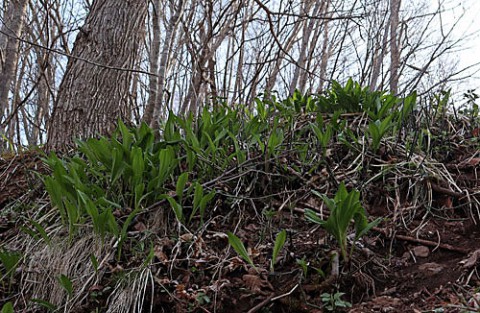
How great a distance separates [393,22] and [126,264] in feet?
21.6

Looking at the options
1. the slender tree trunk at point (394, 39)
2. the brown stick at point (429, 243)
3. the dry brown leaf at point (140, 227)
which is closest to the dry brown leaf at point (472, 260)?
the brown stick at point (429, 243)

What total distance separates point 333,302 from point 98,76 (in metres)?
2.76

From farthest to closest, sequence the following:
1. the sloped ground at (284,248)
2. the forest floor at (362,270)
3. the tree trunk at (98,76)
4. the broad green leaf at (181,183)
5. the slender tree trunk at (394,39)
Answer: the slender tree trunk at (394,39), the tree trunk at (98,76), the broad green leaf at (181,183), the sloped ground at (284,248), the forest floor at (362,270)

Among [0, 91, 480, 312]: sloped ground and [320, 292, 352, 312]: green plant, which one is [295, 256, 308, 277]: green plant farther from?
[320, 292, 352, 312]: green plant

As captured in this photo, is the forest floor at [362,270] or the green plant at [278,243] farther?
the green plant at [278,243]

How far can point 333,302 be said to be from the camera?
1.61m

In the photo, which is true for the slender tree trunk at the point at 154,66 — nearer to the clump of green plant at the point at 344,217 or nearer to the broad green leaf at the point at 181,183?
the broad green leaf at the point at 181,183

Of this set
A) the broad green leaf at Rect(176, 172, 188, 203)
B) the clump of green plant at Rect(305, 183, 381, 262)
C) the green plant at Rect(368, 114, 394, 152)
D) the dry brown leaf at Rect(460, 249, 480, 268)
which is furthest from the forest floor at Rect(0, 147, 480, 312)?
the green plant at Rect(368, 114, 394, 152)

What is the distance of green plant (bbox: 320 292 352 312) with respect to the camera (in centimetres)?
160

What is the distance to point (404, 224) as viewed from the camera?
2062 millimetres

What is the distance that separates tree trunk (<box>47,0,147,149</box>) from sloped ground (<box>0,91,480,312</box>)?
85 centimetres

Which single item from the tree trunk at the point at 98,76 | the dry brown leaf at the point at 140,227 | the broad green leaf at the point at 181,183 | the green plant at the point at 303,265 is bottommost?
the green plant at the point at 303,265

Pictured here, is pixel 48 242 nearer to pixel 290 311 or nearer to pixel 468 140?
pixel 290 311

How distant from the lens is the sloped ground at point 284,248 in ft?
5.60
